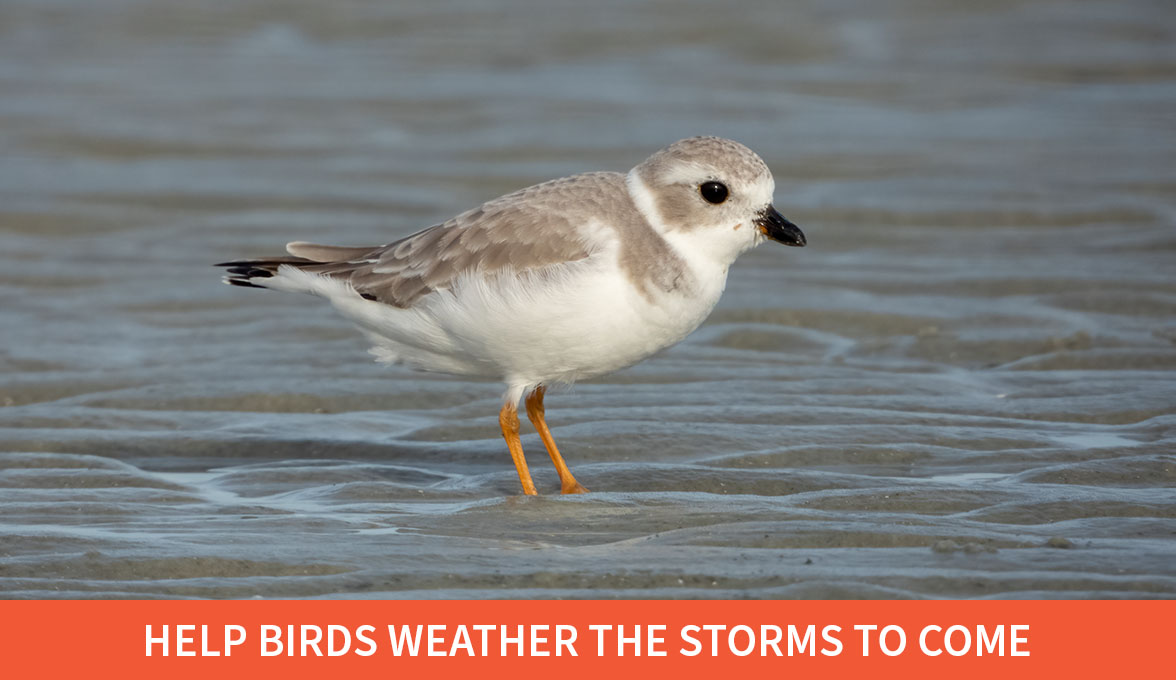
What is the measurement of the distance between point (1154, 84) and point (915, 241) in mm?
5302

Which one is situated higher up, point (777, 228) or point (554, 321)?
point (777, 228)

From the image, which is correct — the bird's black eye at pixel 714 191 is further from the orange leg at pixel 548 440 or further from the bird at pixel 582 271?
the orange leg at pixel 548 440

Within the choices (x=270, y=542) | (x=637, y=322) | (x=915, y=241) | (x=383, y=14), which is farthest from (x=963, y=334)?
(x=383, y=14)

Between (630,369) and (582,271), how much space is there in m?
2.22

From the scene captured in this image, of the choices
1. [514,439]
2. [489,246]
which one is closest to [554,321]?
[489,246]

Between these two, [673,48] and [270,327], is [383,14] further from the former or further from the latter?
[270,327]

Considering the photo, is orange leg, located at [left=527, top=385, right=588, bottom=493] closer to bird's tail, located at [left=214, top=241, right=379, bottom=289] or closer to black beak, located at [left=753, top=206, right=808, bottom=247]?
bird's tail, located at [left=214, top=241, right=379, bottom=289]

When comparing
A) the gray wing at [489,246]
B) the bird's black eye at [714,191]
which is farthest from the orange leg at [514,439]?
the bird's black eye at [714,191]

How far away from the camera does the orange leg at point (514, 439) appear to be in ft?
20.5

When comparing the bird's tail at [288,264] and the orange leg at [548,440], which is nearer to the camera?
the orange leg at [548,440]

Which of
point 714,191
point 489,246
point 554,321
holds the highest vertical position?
point 714,191

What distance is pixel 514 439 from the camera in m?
6.41

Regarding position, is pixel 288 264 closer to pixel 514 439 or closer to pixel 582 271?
pixel 514 439

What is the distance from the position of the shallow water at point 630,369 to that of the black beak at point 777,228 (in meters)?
0.97
